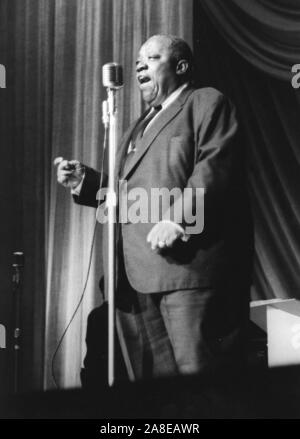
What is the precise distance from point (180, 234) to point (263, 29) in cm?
137

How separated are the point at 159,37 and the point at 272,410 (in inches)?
53.1

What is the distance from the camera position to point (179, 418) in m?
2.06

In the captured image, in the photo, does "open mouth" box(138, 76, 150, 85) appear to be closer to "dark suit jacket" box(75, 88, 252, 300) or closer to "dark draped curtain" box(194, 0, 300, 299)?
"dark suit jacket" box(75, 88, 252, 300)

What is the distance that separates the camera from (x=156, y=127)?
2.33m

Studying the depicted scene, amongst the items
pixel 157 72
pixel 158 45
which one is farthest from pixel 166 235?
pixel 158 45

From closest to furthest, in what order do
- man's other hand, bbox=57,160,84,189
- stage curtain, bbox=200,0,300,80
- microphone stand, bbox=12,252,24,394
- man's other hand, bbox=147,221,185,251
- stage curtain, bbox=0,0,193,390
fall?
1. man's other hand, bbox=147,221,185,251
2. man's other hand, bbox=57,160,84,189
3. microphone stand, bbox=12,252,24,394
4. stage curtain, bbox=0,0,193,390
5. stage curtain, bbox=200,0,300,80

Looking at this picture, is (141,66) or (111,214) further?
(141,66)

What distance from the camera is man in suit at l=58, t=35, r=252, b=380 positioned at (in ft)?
7.14

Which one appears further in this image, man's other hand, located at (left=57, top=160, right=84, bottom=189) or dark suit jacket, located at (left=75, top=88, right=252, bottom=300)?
man's other hand, located at (left=57, top=160, right=84, bottom=189)

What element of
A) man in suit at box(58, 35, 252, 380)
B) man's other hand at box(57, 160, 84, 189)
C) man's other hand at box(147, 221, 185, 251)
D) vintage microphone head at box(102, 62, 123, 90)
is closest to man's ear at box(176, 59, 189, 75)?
man in suit at box(58, 35, 252, 380)

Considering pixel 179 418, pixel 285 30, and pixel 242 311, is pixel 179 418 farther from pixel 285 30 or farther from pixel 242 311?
pixel 285 30

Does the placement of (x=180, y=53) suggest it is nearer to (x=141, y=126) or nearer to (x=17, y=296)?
(x=141, y=126)

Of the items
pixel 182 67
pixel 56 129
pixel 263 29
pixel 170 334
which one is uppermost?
pixel 263 29

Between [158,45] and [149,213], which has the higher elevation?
[158,45]
